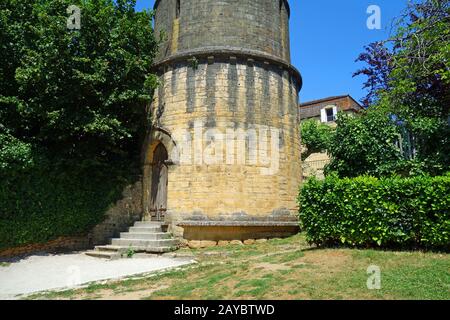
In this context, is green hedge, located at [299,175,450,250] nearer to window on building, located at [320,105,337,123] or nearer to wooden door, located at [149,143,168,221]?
wooden door, located at [149,143,168,221]

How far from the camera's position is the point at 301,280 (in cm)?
618

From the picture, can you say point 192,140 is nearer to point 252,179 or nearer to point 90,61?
point 252,179

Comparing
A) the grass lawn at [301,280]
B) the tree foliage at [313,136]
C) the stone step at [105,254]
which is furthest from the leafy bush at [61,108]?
the tree foliage at [313,136]

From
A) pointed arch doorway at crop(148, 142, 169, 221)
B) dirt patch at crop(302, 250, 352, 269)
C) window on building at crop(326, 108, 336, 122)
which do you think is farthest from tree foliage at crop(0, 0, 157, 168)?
window on building at crop(326, 108, 336, 122)

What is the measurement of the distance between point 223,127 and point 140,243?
4709mm

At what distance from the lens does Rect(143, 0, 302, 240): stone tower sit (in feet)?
39.8

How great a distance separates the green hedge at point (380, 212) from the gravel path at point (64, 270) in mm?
3722

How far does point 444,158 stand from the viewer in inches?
412

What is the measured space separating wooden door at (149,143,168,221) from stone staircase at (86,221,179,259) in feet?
2.80

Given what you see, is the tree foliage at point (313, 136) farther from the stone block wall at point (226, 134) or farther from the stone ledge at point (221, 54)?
the stone ledge at point (221, 54)

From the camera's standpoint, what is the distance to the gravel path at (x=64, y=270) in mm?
7699

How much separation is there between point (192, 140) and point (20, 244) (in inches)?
246

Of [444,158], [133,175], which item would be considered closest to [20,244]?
[133,175]
